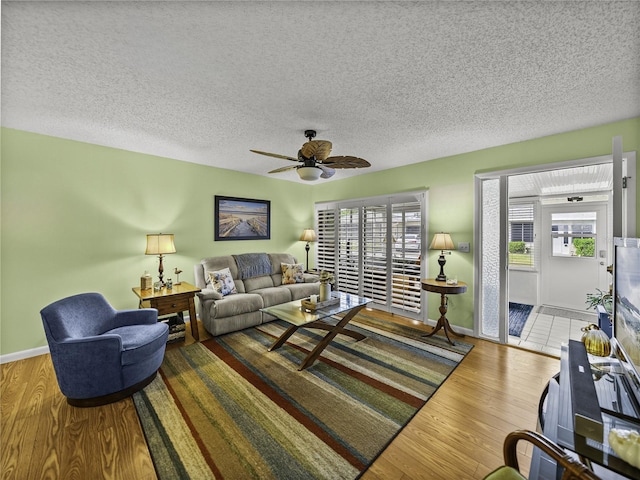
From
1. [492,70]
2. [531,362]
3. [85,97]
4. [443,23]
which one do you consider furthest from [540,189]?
[85,97]

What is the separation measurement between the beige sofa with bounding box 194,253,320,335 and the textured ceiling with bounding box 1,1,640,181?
2.00 metres

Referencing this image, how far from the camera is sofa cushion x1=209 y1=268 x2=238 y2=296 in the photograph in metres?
3.71

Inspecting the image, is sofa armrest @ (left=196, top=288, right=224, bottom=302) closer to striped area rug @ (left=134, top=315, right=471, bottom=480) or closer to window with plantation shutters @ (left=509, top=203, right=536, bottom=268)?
striped area rug @ (left=134, top=315, right=471, bottom=480)

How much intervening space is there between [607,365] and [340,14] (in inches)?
102

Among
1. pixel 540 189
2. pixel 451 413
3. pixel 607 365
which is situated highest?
pixel 540 189

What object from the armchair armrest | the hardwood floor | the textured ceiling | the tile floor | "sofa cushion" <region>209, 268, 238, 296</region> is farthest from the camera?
"sofa cushion" <region>209, 268, 238, 296</region>

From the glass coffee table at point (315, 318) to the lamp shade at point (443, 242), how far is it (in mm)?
1213

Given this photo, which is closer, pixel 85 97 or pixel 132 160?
pixel 85 97

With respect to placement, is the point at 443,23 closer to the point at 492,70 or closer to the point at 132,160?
the point at 492,70

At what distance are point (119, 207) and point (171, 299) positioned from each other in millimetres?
1429

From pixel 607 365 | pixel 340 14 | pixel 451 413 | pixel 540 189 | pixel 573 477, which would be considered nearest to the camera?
pixel 573 477

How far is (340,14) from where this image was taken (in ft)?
4.33

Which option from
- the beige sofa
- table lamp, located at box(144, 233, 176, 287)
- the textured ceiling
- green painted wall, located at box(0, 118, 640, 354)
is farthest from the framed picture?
the textured ceiling

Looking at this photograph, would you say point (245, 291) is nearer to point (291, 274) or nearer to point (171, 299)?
point (291, 274)
